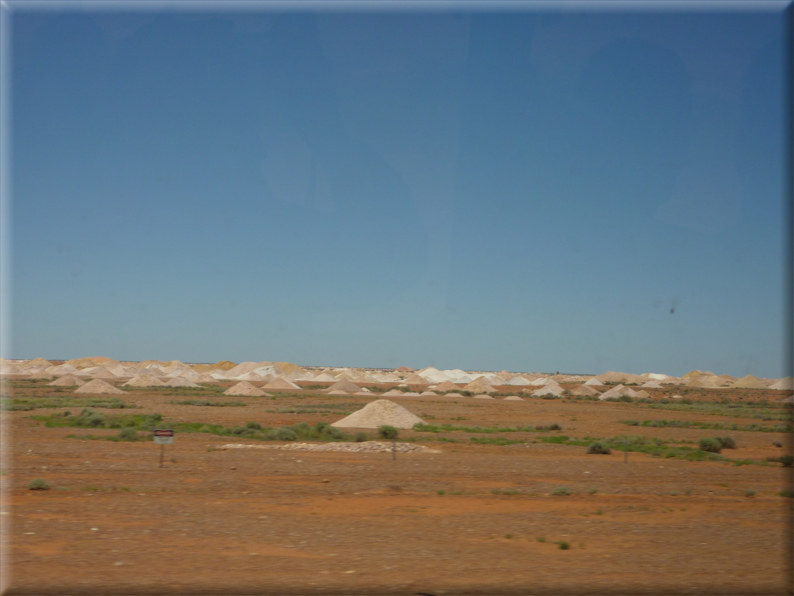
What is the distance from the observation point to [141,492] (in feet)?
52.1

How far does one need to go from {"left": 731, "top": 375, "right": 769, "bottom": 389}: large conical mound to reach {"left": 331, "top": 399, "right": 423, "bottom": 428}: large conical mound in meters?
118

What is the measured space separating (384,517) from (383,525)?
84cm

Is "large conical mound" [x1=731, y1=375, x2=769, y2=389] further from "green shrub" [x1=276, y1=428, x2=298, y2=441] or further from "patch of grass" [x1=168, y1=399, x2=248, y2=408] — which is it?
"green shrub" [x1=276, y1=428, x2=298, y2=441]

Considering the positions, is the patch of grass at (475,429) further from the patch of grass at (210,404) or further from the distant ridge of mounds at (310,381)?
the patch of grass at (210,404)

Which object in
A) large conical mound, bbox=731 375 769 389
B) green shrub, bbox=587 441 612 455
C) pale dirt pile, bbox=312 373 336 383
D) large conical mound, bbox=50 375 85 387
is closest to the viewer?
green shrub, bbox=587 441 612 455

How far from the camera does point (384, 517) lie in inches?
537

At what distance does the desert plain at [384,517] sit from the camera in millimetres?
9047

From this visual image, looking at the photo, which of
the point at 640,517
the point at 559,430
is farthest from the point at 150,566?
the point at 559,430

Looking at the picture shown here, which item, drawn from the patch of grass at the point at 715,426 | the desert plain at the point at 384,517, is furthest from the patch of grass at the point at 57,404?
the patch of grass at the point at 715,426

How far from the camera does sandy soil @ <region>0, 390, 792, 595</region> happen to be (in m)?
8.98

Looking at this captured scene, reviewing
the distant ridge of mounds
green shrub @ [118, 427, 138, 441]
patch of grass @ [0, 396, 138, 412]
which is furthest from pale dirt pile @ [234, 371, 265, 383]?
green shrub @ [118, 427, 138, 441]

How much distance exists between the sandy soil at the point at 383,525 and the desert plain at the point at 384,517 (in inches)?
2.0

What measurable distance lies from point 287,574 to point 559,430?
33.6 m

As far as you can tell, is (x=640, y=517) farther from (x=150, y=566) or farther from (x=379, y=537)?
(x=150, y=566)
